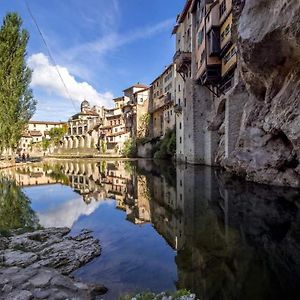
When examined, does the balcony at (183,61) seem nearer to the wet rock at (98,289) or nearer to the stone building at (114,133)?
the wet rock at (98,289)

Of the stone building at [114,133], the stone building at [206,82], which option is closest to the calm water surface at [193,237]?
the stone building at [206,82]

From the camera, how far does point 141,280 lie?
20.5 feet

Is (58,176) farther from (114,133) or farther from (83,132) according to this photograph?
(83,132)

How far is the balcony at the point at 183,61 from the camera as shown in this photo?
39.8 meters

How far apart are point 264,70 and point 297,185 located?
24.0ft

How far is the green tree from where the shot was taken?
37.7 m

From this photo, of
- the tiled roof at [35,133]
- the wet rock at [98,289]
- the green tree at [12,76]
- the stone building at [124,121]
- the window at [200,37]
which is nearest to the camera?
the wet rock at [98,289]

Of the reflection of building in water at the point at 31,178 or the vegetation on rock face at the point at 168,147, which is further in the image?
the vegetation on rock face at the point at 168,147

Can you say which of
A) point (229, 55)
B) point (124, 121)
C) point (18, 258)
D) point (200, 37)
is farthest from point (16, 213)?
point (124, 121)

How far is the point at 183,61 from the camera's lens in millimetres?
40344

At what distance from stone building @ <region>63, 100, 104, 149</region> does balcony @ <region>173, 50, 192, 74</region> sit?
179 ft

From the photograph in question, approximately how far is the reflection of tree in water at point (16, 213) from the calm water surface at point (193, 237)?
0.04 meters

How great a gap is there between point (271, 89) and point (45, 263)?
17.2 metres

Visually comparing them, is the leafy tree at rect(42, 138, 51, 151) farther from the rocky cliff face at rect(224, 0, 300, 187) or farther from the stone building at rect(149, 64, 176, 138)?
the rocky cliff face at rect(224, 0, 300, 187)
